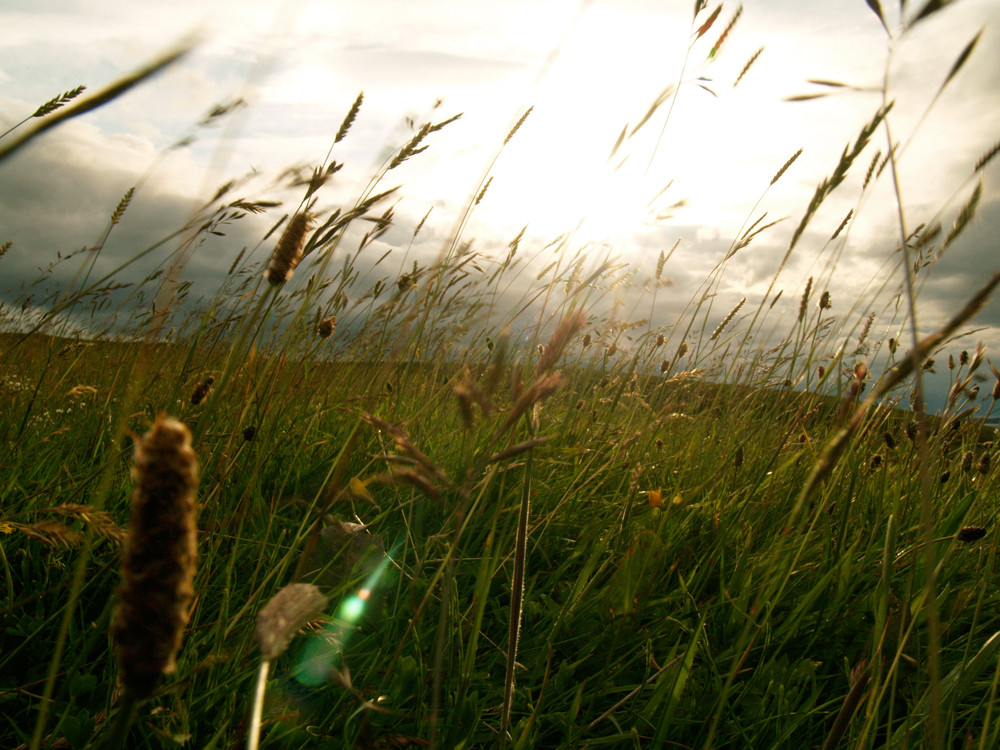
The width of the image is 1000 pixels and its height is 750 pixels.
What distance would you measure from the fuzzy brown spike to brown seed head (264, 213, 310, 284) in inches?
23.3

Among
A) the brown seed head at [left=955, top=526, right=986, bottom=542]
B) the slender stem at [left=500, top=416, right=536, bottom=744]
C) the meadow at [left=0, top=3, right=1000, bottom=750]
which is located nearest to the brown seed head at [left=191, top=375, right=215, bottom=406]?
the meadow at [left=0, top=3, right=1000, bottom=750]

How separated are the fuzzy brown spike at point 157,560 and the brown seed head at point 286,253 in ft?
1.95

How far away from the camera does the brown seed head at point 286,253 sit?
3.10ft

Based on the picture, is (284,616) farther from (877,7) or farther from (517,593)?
(877,7)

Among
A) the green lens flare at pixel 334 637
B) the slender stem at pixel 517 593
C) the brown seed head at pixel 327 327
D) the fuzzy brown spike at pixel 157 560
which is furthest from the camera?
the brown seed head at pixel 327 327

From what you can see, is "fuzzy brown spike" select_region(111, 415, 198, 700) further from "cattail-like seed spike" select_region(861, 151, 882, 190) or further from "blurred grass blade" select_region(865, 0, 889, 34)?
"cattail-like seed spike" select_region(861, 151, 882, 190)

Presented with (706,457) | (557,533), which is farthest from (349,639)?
(706,457)

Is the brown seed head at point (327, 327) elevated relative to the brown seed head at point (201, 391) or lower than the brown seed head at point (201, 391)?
elevated

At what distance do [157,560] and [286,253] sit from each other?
65 centimetres

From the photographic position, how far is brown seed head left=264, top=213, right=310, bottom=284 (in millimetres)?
944

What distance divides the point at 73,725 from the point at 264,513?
759 mm

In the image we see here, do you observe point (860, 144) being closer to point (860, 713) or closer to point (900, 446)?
point (860, 713)

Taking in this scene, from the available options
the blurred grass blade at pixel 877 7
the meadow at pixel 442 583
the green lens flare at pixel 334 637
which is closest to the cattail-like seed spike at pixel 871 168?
the meadow at pixel 442 583

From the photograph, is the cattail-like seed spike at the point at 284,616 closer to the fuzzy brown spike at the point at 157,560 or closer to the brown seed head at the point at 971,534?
the fuzzy brown spike at the point at 157,560
